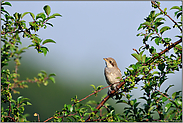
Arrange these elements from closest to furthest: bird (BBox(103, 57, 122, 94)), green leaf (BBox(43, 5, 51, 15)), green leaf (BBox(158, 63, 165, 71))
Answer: green leaf (BBox(158, 63, 165, 71))
green leaf (BBox(43, 5, 51, 15))
bird (BBox(103, 57, 122, 94))

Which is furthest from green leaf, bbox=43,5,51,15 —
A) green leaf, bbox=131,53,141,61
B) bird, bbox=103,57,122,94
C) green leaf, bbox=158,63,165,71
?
bird, bbox=103,57,122,94

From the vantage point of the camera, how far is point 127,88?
293 centimetres

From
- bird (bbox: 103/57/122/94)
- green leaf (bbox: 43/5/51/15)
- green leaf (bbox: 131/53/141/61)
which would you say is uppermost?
green leaf (bbox: 43/5/51/15)

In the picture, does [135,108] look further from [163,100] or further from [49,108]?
[49,108]

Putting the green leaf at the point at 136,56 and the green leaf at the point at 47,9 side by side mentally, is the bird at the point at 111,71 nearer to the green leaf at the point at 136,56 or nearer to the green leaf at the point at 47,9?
the green leaf at the point at 136,56

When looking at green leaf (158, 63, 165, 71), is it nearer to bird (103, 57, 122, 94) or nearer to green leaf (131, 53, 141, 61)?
green leaf (131, 53, 141, 61)

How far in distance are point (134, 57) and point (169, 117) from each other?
927 mm

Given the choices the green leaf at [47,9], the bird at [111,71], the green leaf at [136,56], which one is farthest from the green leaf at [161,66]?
the bird at [111,71]

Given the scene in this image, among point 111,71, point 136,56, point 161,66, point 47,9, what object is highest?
point 47,9

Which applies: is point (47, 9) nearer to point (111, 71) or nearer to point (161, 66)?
point (161, 66)

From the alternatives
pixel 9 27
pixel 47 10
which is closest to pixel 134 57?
pixel 47 10

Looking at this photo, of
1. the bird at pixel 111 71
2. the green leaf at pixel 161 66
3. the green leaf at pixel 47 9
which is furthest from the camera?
the bird at pixel 111 71

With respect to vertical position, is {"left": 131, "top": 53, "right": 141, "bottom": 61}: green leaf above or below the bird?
below

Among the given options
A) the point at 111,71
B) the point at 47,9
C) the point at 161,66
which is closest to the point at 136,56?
the point at 161,66
